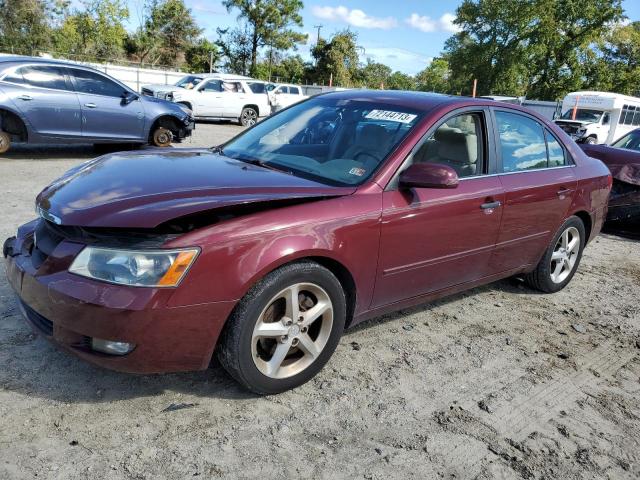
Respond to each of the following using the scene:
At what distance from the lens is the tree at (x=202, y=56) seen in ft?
156

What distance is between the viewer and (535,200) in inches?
162

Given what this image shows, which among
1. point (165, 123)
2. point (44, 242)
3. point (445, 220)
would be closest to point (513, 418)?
point (445, 220)

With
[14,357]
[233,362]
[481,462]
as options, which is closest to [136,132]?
[14,357]

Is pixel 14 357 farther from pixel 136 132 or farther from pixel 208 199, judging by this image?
pixel 136 132

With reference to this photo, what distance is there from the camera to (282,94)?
2239cm

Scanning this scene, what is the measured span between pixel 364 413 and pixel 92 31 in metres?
43.4

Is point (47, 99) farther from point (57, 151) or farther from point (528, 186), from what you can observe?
point (528, 186)

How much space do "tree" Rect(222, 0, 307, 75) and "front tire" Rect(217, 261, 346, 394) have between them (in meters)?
45.2

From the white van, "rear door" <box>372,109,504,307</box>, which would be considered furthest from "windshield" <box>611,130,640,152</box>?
the white van

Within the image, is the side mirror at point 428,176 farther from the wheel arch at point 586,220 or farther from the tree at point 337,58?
the tree at point 337,58

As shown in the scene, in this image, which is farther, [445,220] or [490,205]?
[490,205]

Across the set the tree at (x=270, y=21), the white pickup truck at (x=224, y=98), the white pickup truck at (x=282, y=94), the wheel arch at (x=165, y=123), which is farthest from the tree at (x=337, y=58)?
the wheel arch at (x=165, y=123)

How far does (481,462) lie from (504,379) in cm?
88

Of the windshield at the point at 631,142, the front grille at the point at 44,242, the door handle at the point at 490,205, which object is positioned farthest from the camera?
the windshield at the point at 631,142
